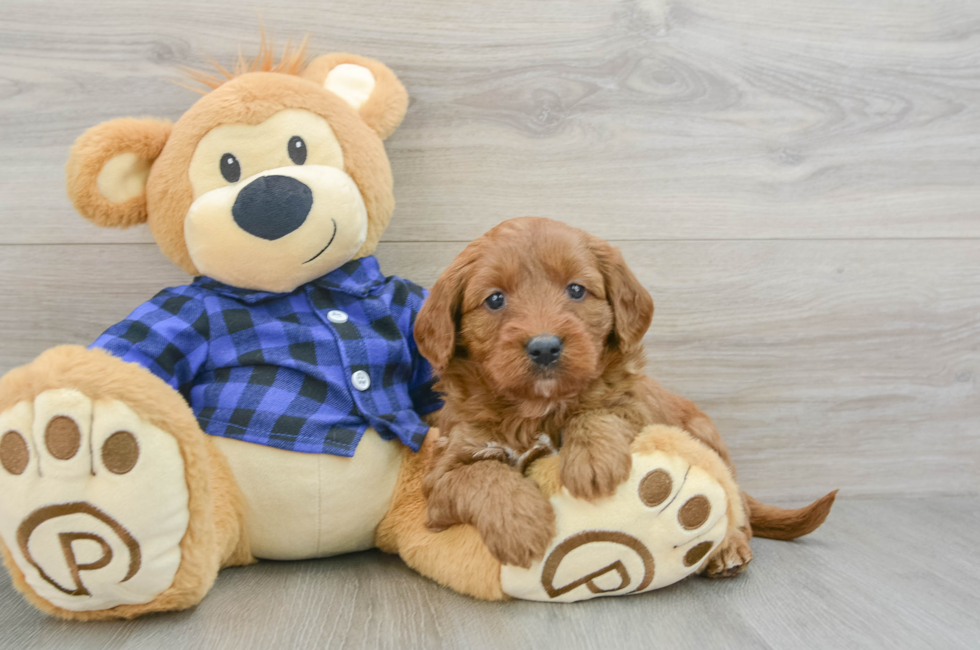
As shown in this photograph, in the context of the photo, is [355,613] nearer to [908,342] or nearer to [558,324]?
[558,324]

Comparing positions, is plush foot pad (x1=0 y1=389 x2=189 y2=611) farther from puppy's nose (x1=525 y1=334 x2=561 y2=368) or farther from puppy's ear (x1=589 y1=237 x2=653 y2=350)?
puppy's ear (x1=589 y1=237 x2=653 y2=350)

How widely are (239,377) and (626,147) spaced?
1134mm

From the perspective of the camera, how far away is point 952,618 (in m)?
1.20

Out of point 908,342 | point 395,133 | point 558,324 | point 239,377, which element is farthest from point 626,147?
point 239,377

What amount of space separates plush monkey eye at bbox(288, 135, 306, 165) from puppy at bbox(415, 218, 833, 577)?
0.40 metres

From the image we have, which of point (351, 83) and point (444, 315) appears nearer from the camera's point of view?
point (444, 315)

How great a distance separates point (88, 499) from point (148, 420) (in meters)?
0.14

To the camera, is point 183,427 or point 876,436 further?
point 876,436

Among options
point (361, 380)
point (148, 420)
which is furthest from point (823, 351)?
point (148, 420)

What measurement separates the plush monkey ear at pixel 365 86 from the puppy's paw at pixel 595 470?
881 mm

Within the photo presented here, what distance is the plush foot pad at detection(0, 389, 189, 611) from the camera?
1.03 meters

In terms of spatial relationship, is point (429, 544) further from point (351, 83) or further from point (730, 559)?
point (351, 83)

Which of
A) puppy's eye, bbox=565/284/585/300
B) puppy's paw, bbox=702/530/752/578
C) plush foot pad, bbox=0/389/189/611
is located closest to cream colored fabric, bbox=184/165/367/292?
plush foot pad, bbox=0/389/189/611

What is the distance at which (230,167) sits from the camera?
1334 mm
